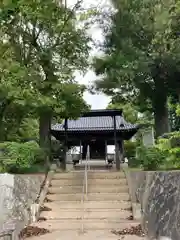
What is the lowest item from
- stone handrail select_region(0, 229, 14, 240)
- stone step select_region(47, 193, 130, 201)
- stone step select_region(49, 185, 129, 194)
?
stone step select_region(47, 193, 130, 201)

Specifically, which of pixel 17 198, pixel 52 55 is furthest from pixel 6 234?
pixel 52 55

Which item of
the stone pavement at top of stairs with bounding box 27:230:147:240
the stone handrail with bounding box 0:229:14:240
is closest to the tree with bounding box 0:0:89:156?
the stone pavement at top of stairs with bounding box 27:230:147:240

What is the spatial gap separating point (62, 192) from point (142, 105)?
8617 millimetres

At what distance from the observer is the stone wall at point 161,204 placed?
588 centimetres

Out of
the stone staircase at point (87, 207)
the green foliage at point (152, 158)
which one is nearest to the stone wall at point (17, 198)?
the stone staircase at point (87, 207)

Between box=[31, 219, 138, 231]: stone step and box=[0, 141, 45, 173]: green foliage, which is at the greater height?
box=[0, 141, 45, 173]: green foliage

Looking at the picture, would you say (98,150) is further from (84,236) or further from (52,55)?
(84,236)

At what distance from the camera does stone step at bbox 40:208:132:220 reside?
917cm

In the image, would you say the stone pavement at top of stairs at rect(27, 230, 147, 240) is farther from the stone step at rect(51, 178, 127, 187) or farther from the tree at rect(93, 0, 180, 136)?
the tree at rect(93, 0, 180, 136)

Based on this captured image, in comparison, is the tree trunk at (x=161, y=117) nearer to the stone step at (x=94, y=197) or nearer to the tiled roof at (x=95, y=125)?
the tiled roof at (x=95, y=125)

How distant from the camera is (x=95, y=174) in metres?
12.8

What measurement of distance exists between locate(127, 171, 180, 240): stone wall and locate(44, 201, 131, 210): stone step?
2.22 ft

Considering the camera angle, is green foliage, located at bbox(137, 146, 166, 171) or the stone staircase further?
green foliage, located at bbox(137, 146, 166, 171)

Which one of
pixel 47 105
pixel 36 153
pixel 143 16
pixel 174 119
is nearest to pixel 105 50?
pixel 143 16
